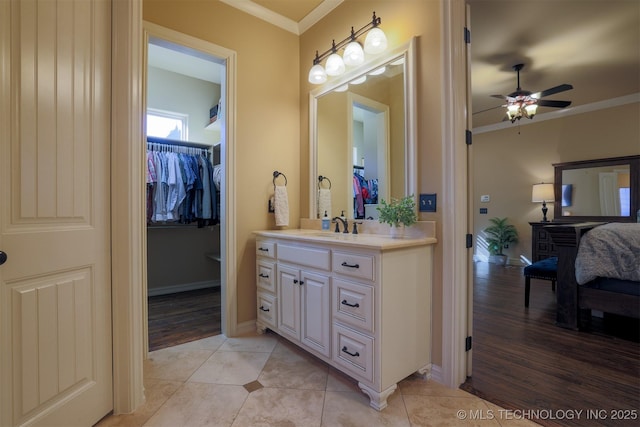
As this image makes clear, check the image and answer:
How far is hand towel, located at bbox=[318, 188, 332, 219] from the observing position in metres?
2.64

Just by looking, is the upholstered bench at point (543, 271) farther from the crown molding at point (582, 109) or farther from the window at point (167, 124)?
the window at point (167, 124)

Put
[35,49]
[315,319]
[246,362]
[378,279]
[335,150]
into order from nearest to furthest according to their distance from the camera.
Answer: [35,49], [378,279], [315,319], [246,362], [335,150]

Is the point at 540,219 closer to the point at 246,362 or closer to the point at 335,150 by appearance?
the point at 335,150

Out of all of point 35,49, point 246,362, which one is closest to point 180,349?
point 246,362

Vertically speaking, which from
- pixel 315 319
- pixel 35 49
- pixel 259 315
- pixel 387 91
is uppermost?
pixel 387 91

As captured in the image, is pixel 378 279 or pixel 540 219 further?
pixel 540 219

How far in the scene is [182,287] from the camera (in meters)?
3.80

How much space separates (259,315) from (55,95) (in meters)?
1.93

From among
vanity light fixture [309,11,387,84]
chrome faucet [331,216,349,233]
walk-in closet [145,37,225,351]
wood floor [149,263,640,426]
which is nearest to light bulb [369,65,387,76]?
vanity light fixture [309,11,387,84]

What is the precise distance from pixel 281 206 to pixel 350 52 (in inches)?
53.0

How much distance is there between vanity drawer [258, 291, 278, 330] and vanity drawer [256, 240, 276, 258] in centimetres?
32

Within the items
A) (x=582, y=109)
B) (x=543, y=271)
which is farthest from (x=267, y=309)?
(x=582, y=109)

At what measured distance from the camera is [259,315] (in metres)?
2.48

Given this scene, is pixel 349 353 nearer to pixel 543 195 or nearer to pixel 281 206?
pixel 281 206
